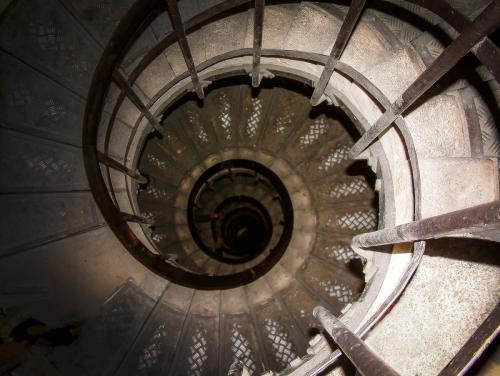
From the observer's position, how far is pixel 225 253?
8.89 meters

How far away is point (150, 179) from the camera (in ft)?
18.5

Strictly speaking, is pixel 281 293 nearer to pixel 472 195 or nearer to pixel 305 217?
pixel 305 217

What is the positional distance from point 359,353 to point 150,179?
15.8 feet

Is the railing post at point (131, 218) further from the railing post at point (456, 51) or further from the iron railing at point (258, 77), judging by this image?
the railing post at point (456, 51)

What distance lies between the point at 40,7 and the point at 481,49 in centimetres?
380

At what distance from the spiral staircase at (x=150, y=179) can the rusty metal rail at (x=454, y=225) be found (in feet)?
0.08

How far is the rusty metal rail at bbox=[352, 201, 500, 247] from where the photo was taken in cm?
111

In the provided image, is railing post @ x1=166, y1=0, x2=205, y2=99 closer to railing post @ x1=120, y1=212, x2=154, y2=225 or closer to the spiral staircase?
the spiral staircase

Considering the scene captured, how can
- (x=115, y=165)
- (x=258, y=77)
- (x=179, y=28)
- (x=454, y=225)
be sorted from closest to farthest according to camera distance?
(x=454, y=225), (x=179, y=28), (x=115, y=165), (x=258, y=77)

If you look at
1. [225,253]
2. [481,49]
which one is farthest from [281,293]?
[481,49]

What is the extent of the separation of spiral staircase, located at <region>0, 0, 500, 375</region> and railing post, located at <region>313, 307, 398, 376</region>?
22cm

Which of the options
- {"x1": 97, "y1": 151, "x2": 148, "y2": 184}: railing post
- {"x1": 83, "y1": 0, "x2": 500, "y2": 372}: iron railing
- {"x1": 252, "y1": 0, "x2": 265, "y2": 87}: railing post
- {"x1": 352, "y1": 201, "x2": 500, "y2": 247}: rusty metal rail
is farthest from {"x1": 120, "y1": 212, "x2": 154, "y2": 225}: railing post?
{"x1": 352, "y1": 201, "x2": 500, "y2": 247}: rusty metal rail

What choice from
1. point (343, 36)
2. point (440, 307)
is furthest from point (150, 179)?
point (440, 307)

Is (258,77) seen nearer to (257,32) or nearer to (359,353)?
(257,32)
